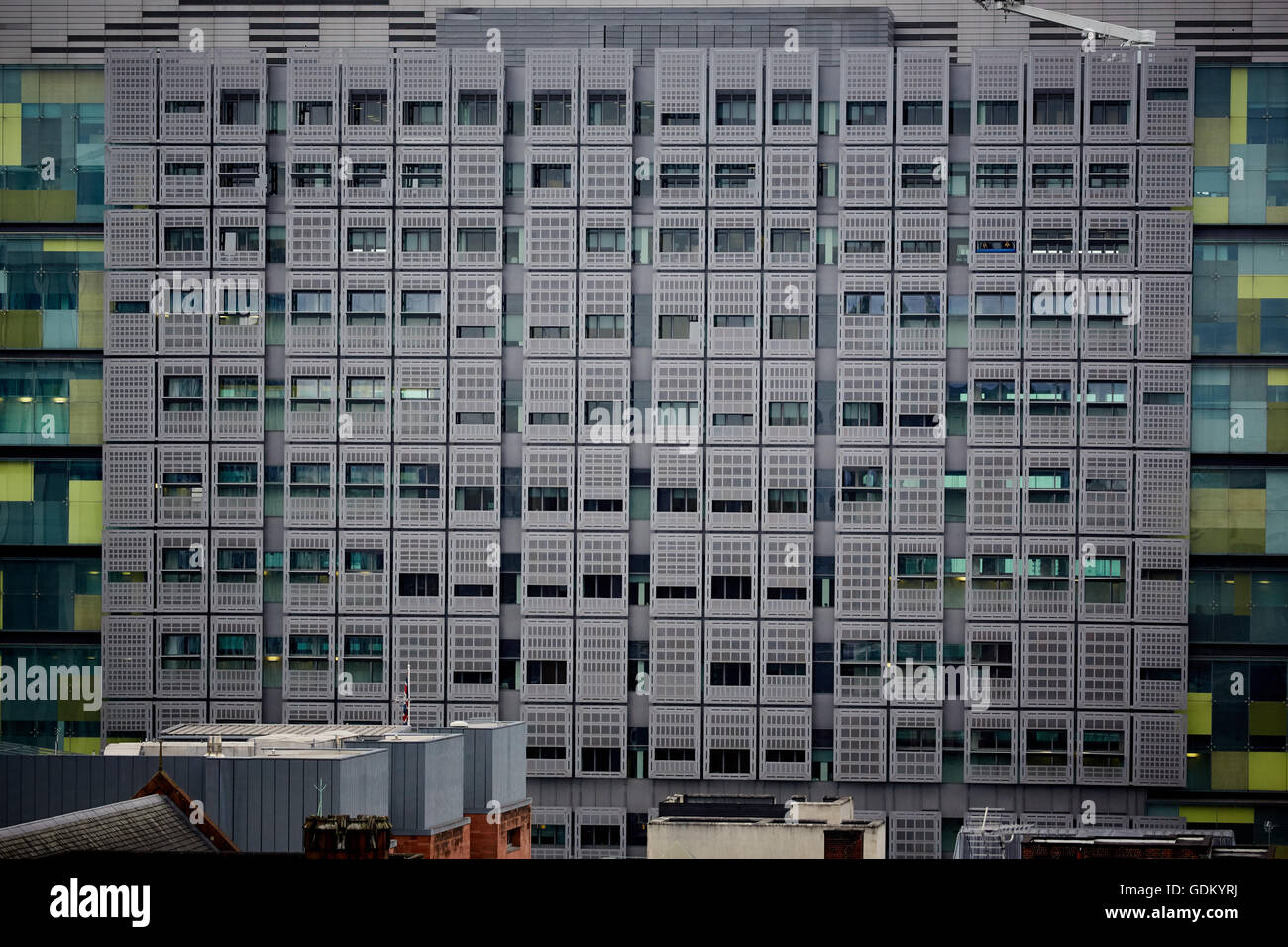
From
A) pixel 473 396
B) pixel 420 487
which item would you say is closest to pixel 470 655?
pixel 420 487

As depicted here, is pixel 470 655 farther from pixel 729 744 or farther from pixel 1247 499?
pixel 1247 499

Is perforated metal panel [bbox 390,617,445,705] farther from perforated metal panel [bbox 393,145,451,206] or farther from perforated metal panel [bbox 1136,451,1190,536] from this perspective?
perforated metal panel [bbox 1136,451,1190,536]

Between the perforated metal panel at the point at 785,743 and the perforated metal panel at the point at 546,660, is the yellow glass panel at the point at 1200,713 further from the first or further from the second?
the perforated metal panel at the point at 546,660

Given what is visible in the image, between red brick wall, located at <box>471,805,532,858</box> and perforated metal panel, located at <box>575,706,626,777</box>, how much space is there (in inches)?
133

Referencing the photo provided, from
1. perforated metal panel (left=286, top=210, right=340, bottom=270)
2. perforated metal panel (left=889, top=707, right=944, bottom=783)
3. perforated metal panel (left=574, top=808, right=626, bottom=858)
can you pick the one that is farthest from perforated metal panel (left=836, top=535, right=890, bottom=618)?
perforated metal panel (left=286, top=210, right=340, bottom=270)

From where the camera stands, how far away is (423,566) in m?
48.4

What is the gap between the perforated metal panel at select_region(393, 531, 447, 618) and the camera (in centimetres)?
4834

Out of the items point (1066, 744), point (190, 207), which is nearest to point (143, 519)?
point (190, 207)

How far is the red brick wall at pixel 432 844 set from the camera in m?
35.7

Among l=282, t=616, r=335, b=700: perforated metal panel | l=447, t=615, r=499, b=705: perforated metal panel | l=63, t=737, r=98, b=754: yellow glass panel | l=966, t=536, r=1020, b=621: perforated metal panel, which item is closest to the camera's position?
l=966, t=536, r=1020, b=621: perforated metal panel

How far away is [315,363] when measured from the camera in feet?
159

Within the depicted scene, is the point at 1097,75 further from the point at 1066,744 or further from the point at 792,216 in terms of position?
the point at 1066,744
